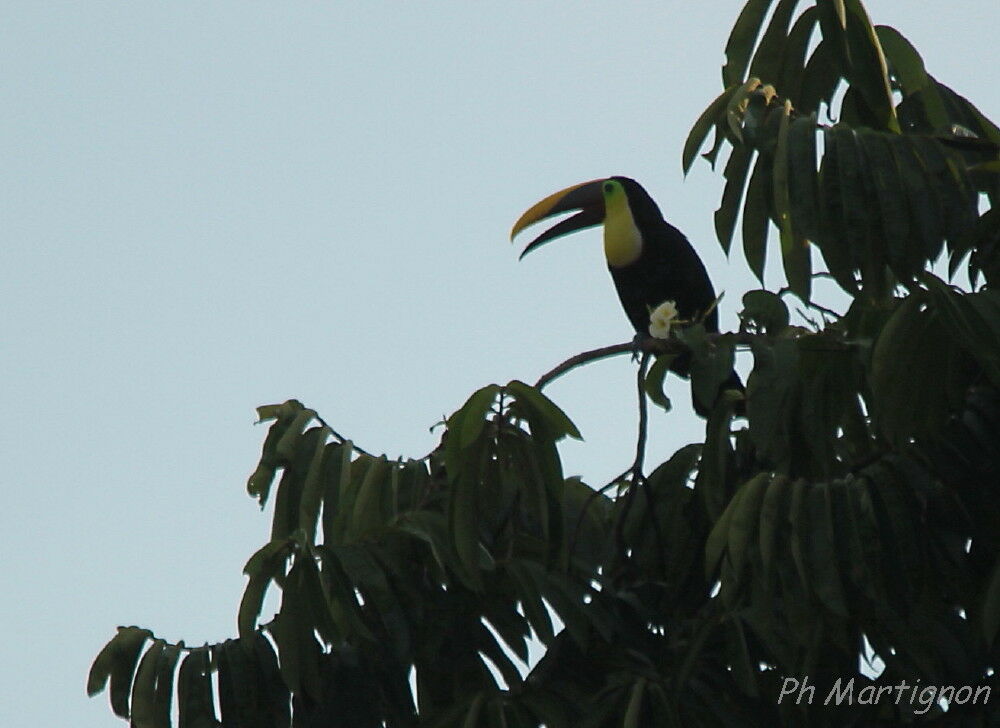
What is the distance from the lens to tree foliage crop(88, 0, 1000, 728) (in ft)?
8.40

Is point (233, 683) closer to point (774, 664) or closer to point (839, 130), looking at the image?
point (774, 664)

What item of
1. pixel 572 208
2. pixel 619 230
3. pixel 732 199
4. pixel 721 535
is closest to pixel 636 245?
pixel 619 230

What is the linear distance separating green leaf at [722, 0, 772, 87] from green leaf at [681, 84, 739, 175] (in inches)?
12.6

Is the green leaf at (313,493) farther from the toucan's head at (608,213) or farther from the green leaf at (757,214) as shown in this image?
the toucan's head at (608,213)

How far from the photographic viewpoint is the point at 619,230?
6102 millimetres

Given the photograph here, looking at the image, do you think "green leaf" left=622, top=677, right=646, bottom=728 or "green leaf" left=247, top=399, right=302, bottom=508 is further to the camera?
"green leaf" left=247, top=399, right=302, bottom=508

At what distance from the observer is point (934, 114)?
322cm

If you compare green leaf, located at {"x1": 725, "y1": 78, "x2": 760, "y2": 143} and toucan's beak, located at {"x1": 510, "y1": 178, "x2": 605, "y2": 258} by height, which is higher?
toucan's beak, located at {"x1": 510, "y1": 178, "x2": 605, "y2": 258}

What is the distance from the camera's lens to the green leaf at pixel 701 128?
290 centimetres

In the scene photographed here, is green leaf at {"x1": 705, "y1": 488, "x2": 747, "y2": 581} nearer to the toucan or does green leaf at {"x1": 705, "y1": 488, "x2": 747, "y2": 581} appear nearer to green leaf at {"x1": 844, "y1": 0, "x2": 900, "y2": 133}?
green leaf at {"x1": 844, "y1": 0, "x2": 900, "y2": 133}

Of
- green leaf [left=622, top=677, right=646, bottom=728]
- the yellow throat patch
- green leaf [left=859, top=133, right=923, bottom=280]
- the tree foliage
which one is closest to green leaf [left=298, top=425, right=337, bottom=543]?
the tree foliage

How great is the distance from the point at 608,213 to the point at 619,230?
20 cm

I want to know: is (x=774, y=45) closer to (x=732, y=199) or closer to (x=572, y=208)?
(x=732, y=199)

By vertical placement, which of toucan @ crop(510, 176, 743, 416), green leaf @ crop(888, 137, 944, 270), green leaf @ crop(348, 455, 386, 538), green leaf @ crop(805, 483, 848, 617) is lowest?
green leaf @ crop(805, 483, 848, 617)
